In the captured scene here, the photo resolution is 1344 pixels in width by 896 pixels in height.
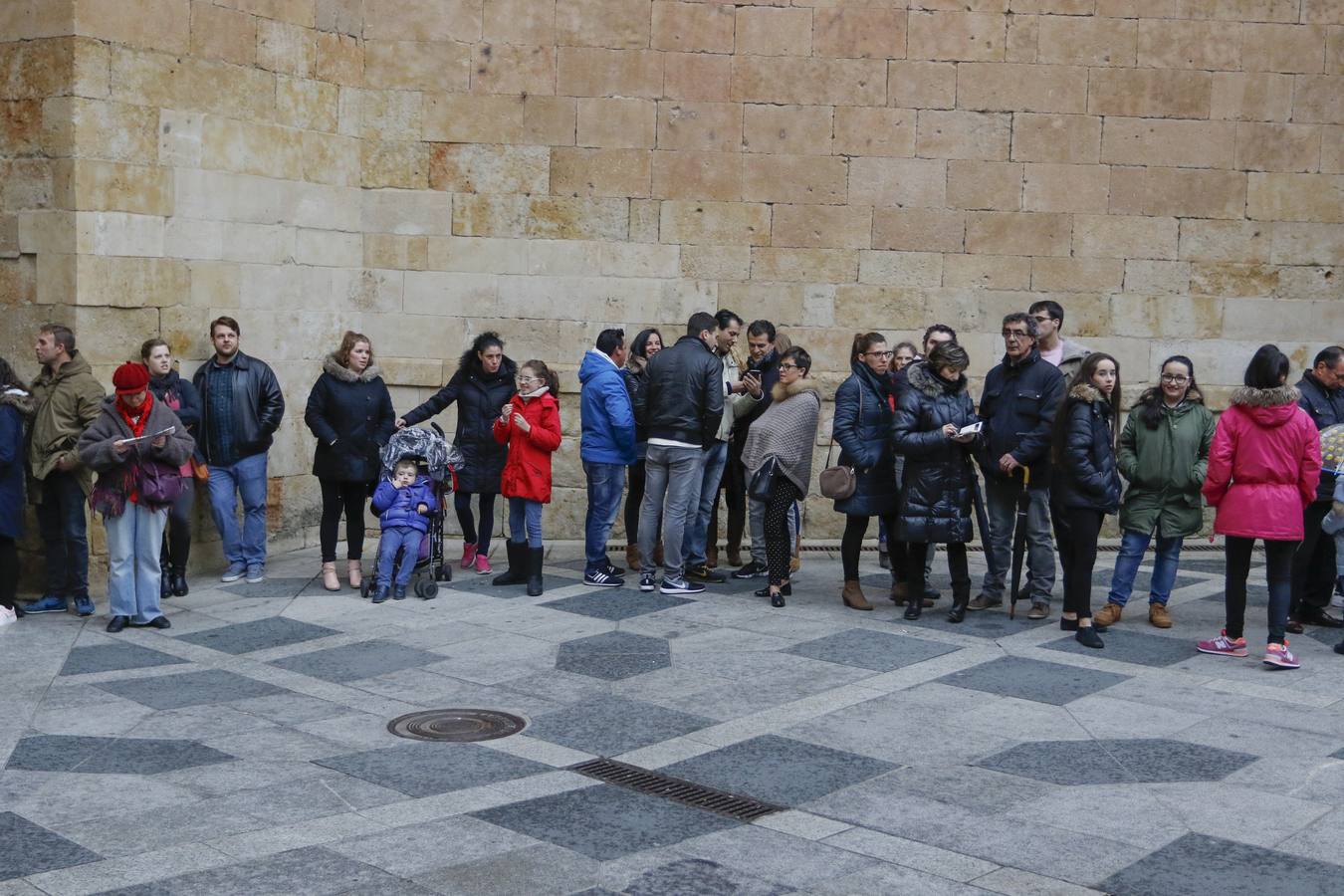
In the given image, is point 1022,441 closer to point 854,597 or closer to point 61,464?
point 854,597

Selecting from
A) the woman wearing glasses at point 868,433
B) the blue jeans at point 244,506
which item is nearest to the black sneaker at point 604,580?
the woman wearing glasses at point 868,433

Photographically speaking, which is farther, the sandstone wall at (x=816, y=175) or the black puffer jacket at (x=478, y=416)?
the sandstone wall at (x=816, y=175)

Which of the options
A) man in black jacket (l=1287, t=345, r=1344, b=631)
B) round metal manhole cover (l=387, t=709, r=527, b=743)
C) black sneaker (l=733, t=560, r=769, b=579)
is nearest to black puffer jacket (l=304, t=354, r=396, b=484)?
black sneaker (l=733, t=560, r=769, b=579)

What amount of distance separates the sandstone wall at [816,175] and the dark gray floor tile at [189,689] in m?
4.05

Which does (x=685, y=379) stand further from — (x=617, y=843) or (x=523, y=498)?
(x=617, y=843)

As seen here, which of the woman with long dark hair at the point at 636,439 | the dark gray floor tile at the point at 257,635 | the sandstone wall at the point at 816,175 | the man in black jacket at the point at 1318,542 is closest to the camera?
the dark gray floor tile at the point at 257,635

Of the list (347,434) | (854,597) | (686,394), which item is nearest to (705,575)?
(854,597)

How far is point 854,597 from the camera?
384 inches

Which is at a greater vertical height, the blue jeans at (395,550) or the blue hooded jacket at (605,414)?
the blue hooded jacket at (605,414)

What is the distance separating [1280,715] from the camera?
722 centimetres

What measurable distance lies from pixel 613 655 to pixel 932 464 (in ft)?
7.48

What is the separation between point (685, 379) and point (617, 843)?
4856 mm

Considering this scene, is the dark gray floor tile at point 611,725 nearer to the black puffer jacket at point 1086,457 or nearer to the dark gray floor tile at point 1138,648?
the dark gray floor tile at point 1138,648

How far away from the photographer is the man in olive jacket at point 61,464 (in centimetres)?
957
